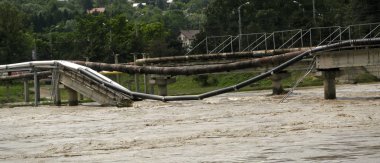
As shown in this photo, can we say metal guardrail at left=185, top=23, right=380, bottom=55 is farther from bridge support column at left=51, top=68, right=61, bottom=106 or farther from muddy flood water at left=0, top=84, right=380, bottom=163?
muddy flood water at left=0, top=84, right=380, bottom=163

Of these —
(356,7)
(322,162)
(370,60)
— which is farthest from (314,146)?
(356,7)

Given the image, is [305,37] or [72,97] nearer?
[72,97]

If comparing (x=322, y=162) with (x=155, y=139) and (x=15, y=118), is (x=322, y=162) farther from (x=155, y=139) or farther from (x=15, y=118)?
(x=15, y=118)

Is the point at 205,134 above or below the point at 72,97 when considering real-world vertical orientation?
above

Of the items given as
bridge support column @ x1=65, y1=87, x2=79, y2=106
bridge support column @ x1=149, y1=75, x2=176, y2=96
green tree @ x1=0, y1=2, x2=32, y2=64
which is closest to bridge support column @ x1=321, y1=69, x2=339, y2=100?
bridge support column @ x1=65, y1=87, x2=79, y2=106

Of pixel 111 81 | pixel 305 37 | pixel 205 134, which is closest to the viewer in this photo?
pixel 205 134

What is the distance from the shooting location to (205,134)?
21781 mm

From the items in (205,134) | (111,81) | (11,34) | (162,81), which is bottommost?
(205,134)

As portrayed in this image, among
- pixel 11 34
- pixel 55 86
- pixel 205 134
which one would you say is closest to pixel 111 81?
pixel 55 86

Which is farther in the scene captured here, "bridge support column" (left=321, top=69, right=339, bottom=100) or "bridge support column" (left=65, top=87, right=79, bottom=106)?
"bridge support column" (left=65, top=87, right=79, bottom=106)

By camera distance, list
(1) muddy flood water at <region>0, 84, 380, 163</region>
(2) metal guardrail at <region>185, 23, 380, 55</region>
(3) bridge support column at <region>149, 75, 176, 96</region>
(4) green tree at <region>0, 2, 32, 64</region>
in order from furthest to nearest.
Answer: (4) green tree at <region>0, 2, 32, 64</region>, (2) metal guardrail at <region>185, 23, 380, 55</region>, (3) bridge support column at <region>149, 75, 176, 96</region>, (1) muddy flood water at <region>0, 84, 380, 163</region>

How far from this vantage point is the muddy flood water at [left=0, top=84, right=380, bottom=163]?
1638cm

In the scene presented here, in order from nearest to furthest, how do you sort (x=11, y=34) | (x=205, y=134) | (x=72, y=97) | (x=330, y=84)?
1. (x=205, y=134)
2. (x=330, y=84)
3. (x=72, y=97)
4. (x=11, y=34)

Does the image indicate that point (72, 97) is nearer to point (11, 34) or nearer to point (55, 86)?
point (55, 86)
